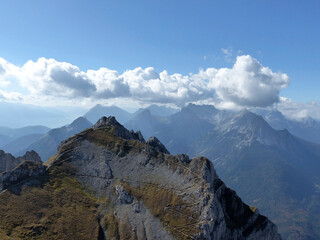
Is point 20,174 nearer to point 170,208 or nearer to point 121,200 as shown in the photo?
point 121,200

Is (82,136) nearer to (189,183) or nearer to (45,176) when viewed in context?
(45,176)

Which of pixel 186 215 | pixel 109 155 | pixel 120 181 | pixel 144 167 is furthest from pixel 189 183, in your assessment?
pixel 109 155

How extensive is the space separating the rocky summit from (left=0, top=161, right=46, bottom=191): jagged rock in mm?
598

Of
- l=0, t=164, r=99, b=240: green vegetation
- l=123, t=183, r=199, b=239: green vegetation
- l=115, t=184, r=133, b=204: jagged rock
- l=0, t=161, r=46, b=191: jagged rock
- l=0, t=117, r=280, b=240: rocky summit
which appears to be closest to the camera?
l=0, t=164, r=99, b=240: green vegetation

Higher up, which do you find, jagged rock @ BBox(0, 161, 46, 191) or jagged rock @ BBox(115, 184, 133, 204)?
jagged rock @ BBox(0, 161, 46, 191)

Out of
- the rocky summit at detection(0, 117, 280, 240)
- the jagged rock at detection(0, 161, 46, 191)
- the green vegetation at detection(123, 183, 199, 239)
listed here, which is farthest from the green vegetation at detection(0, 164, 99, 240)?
the green vegetation at detection(123, 183, 199, 239)

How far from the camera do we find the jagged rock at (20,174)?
135812mm

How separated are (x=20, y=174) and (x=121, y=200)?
6175 centimetres

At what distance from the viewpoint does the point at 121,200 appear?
142 metres

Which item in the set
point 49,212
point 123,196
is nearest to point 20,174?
point 49,212

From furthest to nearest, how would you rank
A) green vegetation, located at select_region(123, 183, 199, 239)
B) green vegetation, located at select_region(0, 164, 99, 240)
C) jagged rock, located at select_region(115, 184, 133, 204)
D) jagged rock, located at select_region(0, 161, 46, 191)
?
1. jagged rock, located at select_region(115, 184, 133, 204)
2. jagged rock, located at select_region(0, 161, 46, 191)
3. green vegetation, located at select_region(123, 183, 199, 239)
4. green vegetation, located at select_region(0, 164, 99, 240)

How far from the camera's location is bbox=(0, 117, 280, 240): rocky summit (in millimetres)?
118688

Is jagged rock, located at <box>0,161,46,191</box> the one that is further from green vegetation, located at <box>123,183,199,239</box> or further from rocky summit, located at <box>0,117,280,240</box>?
green vegetation, located at <box>123,183,199,239</box>

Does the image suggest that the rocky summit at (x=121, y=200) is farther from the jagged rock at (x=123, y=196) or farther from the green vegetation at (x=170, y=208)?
the green vegetation at (x=170, y=208)
